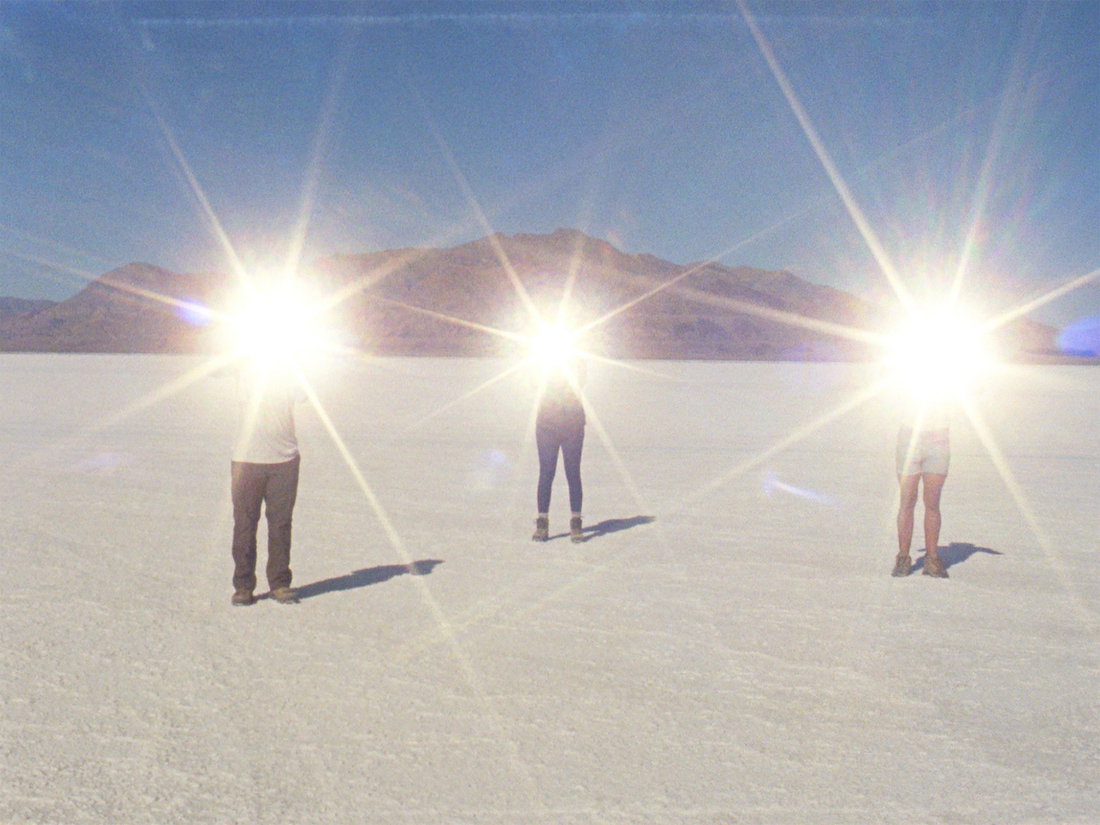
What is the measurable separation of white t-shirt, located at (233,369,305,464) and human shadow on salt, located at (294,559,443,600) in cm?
89

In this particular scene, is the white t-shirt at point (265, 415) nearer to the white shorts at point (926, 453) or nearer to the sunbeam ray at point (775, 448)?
the sunbeam ray at point (775, 448)

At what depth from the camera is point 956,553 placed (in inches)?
294

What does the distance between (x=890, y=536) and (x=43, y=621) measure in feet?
19.3

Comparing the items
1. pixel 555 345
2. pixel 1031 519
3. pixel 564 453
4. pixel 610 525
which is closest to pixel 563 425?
pixel 564 453

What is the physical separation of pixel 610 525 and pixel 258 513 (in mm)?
3307

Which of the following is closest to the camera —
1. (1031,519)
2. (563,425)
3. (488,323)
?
(563,425)

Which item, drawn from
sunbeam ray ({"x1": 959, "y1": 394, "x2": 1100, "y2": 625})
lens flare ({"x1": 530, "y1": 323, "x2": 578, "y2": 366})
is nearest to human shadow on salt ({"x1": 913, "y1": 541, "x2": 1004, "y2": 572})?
sunbeam ray ({"x1": 959, "y1": 394, "x2": 1100, "y2": 625})

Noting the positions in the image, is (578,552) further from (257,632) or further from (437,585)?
(257,632)

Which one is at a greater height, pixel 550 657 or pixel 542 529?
pixel 542 529

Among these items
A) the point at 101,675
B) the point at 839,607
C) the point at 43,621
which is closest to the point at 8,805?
the point at 101,675

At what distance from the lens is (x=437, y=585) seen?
640 cm

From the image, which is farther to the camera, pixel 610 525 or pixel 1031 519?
pixel 1031 519

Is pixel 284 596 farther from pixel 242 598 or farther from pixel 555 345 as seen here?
pixel 555 345

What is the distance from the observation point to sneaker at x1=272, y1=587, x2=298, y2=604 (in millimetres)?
5934
